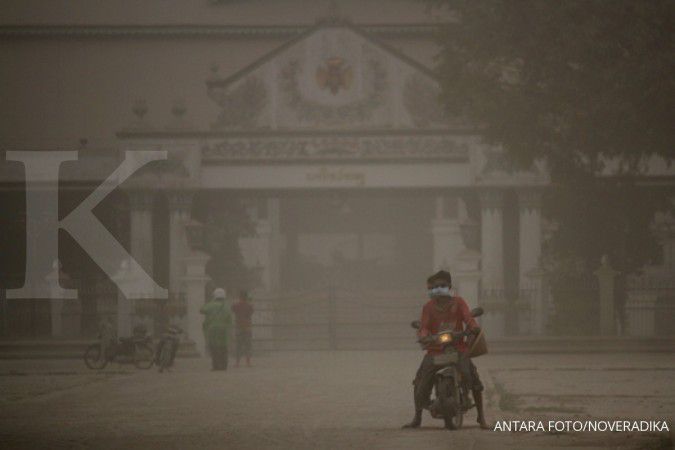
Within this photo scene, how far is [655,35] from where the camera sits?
30.1 metres

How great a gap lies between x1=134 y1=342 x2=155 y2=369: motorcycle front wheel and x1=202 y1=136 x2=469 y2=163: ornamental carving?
745 cm

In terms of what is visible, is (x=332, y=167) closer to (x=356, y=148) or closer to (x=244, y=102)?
(x=356, y=148)

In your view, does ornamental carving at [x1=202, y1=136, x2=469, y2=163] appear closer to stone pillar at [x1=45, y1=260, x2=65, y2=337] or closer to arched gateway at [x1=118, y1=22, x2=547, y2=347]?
arched gateway at [x1=118, y1=22, x2=547, y2=347]

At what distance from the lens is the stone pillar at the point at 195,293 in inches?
1275

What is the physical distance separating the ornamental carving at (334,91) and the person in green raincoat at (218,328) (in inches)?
381

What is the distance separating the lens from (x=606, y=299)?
105ft

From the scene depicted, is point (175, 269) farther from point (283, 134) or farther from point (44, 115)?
point (44, 115)

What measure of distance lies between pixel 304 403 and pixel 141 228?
17.9m

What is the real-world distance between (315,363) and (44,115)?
2161 centimetres

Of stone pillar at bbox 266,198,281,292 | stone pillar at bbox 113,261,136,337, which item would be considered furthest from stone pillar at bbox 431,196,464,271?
stone pillar at bbox 113,261,136,337

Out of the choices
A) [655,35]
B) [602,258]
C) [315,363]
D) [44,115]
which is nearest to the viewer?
[315,363]

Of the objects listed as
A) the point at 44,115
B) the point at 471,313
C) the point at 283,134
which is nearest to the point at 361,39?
the point at 283,134

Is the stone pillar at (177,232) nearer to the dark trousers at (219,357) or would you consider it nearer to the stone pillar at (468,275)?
the stone pillar at (468,275)

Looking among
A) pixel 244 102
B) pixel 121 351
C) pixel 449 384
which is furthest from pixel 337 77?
pixel 449 384
